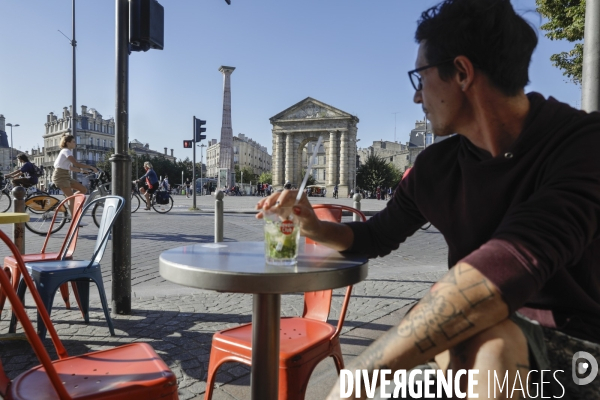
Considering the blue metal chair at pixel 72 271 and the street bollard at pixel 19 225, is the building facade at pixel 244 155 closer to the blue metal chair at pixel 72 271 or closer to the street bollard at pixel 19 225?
the street bollard at pixel 19 225

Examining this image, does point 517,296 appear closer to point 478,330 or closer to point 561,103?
point 478,330

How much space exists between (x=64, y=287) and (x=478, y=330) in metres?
3.98

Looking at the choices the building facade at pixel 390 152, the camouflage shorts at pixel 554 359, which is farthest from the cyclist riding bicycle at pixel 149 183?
the building facade at pixel 390 152

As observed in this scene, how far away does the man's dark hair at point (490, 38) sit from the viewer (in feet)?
3.92

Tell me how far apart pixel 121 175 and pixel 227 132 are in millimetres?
52863

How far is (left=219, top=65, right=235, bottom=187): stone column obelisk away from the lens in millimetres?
54688

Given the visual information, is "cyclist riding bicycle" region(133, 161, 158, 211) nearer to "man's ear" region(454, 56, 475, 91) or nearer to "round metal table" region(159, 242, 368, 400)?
"round metal table" region(159, 242, 368, 400)

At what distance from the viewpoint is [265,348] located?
1721mm

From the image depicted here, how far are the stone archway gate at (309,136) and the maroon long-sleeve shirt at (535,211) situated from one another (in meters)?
58.0

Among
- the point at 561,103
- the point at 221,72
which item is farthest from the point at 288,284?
the point at 221,72

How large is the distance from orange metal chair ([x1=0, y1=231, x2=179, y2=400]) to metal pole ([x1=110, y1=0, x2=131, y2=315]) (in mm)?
2102

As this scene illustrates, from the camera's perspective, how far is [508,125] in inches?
49.3

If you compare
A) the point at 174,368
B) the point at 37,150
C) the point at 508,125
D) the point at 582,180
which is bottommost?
the point at 174,368

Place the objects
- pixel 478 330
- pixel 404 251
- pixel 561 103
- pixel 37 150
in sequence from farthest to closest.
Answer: pixel 37 150
pixel 404 251
pixel 561 103
pixel 478 330
